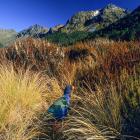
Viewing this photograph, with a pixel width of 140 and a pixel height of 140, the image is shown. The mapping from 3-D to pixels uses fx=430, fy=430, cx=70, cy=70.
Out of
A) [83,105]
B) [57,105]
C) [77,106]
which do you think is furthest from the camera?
[77,106]

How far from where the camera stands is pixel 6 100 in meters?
6.52

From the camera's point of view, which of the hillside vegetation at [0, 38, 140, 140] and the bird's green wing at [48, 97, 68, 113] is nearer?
the hillside vegetation at [0, 38, 140, 140]

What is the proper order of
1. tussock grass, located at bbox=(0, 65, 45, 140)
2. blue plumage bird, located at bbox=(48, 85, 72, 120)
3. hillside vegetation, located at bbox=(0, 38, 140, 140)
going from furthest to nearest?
1. blue plumage bird, located at bbox=(48, 85, 72, 120)
2. tussock grass, located at bbox=(0, 65, 45, 140)
3. hillside vegetation, located at bbox=(0, 38, 140, 140)

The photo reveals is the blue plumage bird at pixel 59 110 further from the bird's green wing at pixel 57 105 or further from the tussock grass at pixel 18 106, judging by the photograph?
the tussock grass at pixel 18 106

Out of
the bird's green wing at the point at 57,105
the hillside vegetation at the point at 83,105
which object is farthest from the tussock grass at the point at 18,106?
the bird's green wing at the point at 57,105

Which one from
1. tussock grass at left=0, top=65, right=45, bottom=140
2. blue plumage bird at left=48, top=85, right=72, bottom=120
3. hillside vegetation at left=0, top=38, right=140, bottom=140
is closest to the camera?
hillside vegetation at left=0, top=38, right=140, bottom=140

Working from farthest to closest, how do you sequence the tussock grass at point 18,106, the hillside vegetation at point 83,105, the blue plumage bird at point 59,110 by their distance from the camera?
the blue plumage bird at point 59,110
the tussock grass at point 18,106
the hillside vegetation at point 83,105

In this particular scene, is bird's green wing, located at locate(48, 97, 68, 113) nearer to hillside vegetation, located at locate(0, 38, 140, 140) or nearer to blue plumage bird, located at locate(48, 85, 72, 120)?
blue plumage bird, located at locate(48, 85, 72, 120)

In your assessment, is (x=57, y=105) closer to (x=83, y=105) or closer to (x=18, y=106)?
(x=83, y=105)

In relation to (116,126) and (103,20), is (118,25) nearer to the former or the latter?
(103,20)

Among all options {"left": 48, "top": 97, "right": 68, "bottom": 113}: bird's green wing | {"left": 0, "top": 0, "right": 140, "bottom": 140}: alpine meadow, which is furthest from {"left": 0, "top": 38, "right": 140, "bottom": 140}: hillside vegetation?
{"left": 48, "top": 97, "right": 68, "bottom": 113}: bird's green wing

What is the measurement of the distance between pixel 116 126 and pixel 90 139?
0.49m

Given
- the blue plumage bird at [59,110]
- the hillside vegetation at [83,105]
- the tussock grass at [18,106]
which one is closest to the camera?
the hillside vegetation at [83,105]

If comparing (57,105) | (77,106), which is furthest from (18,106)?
(77,106)
